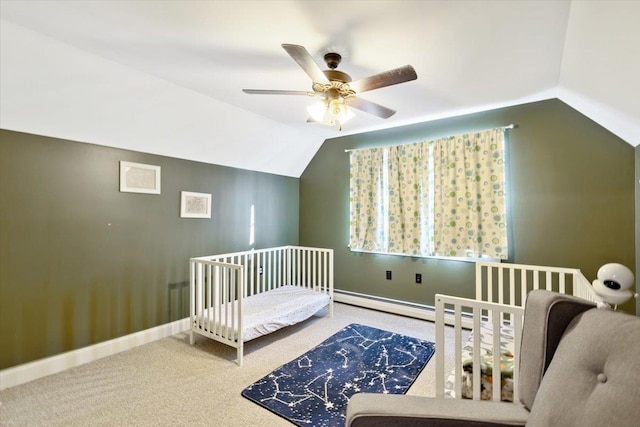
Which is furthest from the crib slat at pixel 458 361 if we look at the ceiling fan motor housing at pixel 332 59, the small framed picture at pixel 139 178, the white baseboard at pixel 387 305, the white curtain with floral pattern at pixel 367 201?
the small framed picture at pixel 139 178

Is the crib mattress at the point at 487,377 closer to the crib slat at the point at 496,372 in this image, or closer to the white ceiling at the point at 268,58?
the crib slat at the point at 496,372

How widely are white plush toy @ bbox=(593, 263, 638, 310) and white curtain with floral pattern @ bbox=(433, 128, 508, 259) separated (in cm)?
197

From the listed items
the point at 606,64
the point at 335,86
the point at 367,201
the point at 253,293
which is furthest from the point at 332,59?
the point at 253,293

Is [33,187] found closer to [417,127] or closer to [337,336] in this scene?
[337,336]

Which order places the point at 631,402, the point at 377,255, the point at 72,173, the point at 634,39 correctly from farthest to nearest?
the point at 377,255 → the point at 72,173 → the point at 634,39 → the point at 631,402

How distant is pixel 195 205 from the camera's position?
331 centimetres

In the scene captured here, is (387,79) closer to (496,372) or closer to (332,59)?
(332,59)

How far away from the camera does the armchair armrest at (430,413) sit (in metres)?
1.03

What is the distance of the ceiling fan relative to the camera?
65.9 inches

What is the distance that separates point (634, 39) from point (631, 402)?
63.9 inches

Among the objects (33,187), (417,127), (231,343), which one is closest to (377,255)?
(417,127)

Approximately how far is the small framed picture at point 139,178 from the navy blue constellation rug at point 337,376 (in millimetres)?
2122

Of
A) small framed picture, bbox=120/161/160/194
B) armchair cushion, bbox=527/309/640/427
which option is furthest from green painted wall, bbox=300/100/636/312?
small framed picture, bbox=120/161/160/194

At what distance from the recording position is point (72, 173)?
2406 mm
